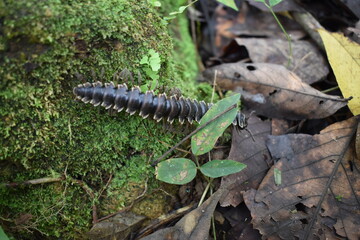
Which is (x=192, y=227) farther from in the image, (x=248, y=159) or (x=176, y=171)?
(x=248, y=159)

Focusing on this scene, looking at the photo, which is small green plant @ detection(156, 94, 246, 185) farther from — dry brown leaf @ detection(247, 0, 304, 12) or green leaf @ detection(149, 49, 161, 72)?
dry brown leaf @ detection(247, 0, 304, 12)

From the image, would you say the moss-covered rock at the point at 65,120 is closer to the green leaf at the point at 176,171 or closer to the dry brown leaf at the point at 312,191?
the green leaf at the point at 176,171

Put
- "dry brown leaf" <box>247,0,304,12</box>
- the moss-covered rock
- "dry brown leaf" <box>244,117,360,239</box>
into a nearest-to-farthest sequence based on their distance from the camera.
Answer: the moss-covered rock < "dry brown leaf" <box>244,117,360,239</box> < "dry brown leaf" <box>247,0,304,12</box>

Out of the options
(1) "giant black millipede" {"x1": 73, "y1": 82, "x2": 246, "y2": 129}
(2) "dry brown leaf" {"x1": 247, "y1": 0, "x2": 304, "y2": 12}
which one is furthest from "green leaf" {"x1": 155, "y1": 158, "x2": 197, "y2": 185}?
(2) "dry brown leaf" {"x1": 247, "y1": 0, "x2": 304, "y2": 12}

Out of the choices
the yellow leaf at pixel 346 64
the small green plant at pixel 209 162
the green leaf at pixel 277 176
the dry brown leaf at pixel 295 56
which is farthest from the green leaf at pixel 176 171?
the dry brown leaf at pixel 295 56

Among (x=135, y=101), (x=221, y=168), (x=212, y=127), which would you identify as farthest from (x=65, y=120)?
(x=221, y=168)

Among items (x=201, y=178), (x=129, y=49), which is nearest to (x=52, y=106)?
(x=129, y=49)
